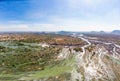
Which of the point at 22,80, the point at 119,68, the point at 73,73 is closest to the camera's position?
the point at 22,80

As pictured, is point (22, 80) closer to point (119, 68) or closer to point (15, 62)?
point (15, 62)

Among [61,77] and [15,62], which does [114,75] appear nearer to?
[61,77]

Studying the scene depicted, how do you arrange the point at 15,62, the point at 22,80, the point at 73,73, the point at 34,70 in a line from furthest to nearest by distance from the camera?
the point at 15,62
the point at 34,70
the point at 73,73
the point at 22,80

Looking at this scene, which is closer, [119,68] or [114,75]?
[114,75]

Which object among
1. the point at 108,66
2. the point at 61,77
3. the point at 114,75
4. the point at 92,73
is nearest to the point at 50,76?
the point at 61,77

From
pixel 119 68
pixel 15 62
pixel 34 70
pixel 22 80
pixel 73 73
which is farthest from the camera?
pixel 15 62

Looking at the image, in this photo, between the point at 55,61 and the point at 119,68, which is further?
the point at 55,61

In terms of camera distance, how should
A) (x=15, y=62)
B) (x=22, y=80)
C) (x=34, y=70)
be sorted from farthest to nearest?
(x=15, y=62), (x=34, y=70), (x=22, y=80)

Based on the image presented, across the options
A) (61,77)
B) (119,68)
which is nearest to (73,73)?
(61,77)
